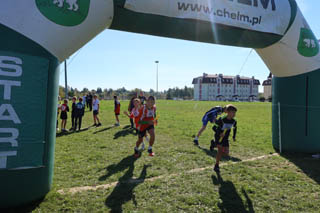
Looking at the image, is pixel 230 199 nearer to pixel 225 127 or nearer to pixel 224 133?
pixel 224 133

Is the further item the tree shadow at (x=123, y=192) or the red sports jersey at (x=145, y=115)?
the red sports jersey at (x=145, y=115)

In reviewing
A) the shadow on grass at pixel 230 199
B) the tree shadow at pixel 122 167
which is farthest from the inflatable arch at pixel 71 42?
the shadow on grass at pixel 230 199

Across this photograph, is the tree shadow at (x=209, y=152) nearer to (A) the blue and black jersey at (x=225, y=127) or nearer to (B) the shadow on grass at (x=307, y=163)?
(A) the blue and black jersey at (x=225, y=127)

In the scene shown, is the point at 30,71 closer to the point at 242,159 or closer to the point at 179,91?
the point at 242,159

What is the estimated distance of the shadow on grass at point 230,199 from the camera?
133 inches

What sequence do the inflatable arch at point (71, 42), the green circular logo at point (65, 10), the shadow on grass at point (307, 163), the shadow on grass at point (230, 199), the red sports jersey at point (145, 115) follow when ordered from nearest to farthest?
the inflatable arch at point (71, 42) → the green circular logo at point (65, 10) → the shadow on grass at point (230, 199) → the shadow on grass at point (307, 163) → the red sports jersey at point (145, 115)

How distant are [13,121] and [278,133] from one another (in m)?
7.40

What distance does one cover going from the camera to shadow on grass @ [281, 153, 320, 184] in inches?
190

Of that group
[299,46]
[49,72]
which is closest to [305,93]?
[299,46]

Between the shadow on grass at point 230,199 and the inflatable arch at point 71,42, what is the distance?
3.10 m

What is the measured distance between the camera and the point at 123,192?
12.6 feet

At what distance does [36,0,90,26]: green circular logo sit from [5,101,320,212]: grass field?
304 cm

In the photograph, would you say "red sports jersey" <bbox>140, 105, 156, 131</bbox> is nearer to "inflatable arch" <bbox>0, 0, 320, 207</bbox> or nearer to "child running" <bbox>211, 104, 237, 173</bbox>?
"child running" <bbox>211, 104, 237, 173</bbox>

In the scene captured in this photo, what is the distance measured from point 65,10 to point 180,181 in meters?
3.91
